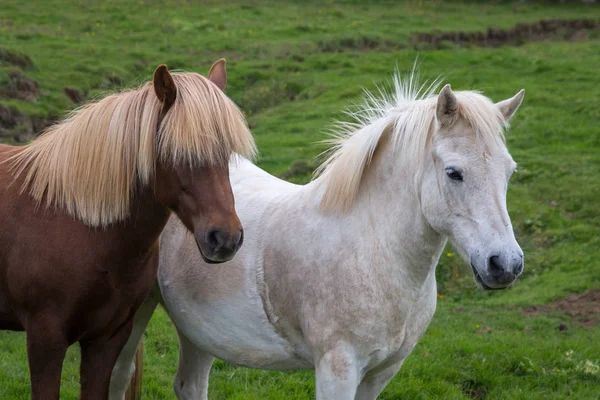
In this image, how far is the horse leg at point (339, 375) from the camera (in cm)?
384

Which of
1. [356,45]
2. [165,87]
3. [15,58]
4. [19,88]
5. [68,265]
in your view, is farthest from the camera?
[356,45]

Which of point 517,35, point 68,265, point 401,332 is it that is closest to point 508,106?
point 401,332

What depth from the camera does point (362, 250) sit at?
13.0 ft

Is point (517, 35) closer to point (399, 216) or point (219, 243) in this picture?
point (399, 216)

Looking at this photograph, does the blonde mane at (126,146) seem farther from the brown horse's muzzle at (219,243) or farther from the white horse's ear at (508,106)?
the white horse's ear at (508,106)

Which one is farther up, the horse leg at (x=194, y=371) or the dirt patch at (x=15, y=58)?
the horse leg at (x=194, y=371)

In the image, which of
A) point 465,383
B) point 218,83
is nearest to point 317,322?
point 218,83

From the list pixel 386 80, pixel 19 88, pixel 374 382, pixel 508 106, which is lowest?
pixel 19 88

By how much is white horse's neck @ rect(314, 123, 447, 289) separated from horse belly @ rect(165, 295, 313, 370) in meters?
0.75

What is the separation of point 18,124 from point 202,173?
9730 mm

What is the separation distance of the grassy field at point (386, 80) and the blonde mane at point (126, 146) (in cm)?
226

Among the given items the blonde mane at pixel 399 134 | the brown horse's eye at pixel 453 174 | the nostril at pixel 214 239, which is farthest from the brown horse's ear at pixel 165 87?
the brown horse's eye at pixel 453 174

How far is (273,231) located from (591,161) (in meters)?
9.35

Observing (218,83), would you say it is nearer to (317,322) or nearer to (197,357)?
(317,322)
